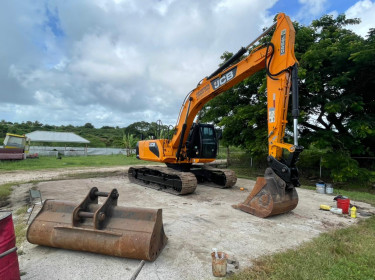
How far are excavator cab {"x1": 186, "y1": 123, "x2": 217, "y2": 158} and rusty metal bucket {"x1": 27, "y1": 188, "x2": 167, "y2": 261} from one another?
184 inches

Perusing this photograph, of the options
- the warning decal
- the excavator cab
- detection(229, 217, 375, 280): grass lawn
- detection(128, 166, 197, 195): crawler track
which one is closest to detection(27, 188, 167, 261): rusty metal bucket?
detection(229, 217, 375, 280): grass lawn

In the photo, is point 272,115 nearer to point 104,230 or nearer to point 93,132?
point 104,230

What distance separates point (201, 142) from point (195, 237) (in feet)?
14.2

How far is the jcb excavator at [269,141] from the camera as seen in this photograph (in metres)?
4.91

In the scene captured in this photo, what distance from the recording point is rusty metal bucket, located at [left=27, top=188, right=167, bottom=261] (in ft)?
9.92

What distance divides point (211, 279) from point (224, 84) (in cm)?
487

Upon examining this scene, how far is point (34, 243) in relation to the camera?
11.0 ft

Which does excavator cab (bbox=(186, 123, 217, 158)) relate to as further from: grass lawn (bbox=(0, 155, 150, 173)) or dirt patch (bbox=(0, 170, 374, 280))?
grass lawn (bbox=(0, 155, 150, 173))

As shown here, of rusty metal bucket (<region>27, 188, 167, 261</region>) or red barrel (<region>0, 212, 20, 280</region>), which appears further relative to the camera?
rusty metal bucket (<region>27, 188, 167, 261</region>)

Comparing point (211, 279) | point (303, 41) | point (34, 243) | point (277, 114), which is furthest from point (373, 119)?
point (34, 243)

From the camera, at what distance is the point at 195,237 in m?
3.91

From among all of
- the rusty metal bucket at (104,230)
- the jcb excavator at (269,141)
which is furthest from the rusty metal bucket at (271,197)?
the rusty metal bucket at (104,230)

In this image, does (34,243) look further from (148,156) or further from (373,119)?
(373,119)

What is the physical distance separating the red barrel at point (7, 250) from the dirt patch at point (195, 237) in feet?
1.40
